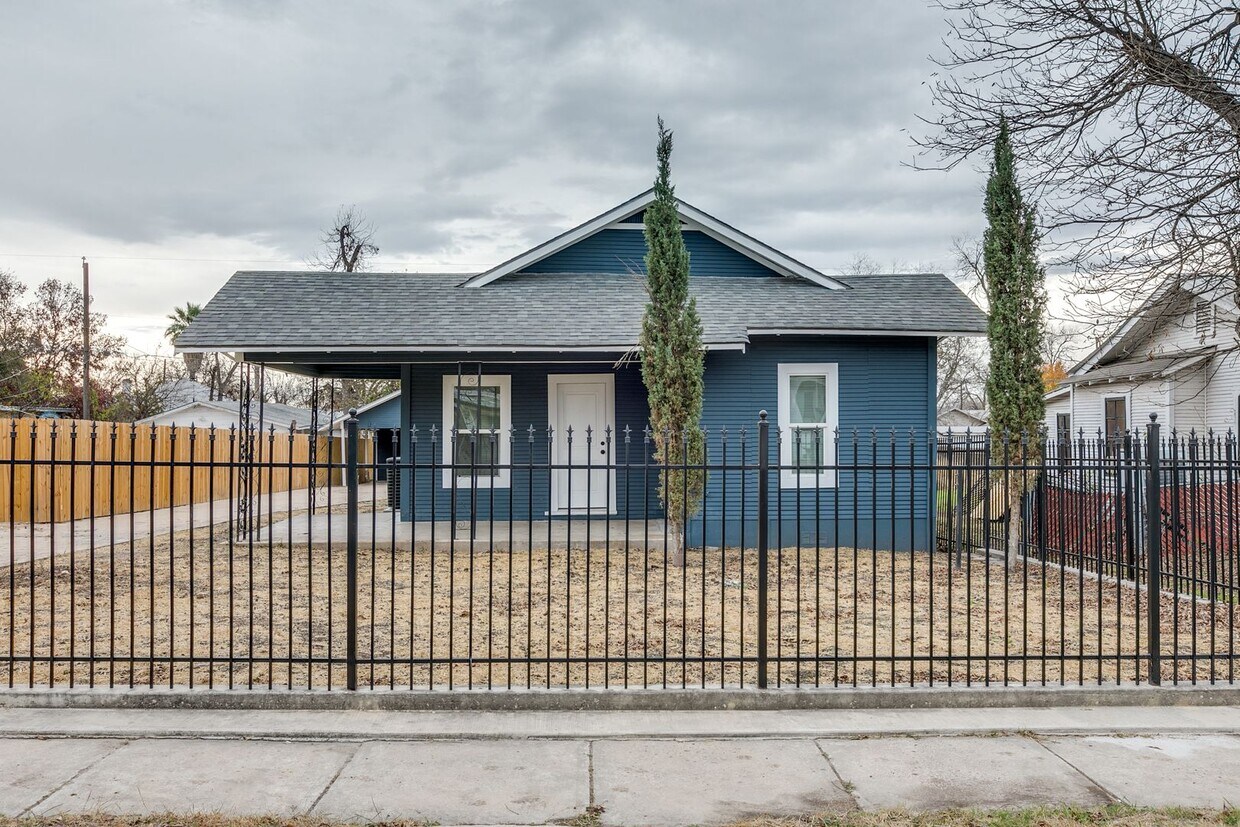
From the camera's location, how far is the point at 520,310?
45.6 ft

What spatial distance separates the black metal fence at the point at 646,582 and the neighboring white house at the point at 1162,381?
6489 mm

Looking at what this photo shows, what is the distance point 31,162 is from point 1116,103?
16381mm

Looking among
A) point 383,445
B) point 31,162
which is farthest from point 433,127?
point 383,445

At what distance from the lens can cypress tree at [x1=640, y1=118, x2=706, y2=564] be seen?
36.4ft

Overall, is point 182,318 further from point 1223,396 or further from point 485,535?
point 1223,396

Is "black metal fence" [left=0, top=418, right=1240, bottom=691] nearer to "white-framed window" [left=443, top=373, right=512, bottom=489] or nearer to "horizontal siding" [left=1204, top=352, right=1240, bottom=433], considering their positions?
"white-framed window" [left=443, top=373, right=512, bottom=489]

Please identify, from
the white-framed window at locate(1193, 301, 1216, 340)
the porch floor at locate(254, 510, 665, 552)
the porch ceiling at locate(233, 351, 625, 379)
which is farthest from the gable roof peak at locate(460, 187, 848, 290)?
the white-framed window at locate(1193, 301, 1216, 340)

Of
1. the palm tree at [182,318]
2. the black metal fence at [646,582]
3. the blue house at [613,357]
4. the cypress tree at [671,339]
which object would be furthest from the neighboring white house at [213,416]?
the cypress tree at [671,339]

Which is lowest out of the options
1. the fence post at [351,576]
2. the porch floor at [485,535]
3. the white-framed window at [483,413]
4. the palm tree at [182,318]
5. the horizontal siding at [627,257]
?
the porch floor at [485,535]

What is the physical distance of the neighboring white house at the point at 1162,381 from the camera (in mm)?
18094

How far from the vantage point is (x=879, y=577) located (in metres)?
10.3

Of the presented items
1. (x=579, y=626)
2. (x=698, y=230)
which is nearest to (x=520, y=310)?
(x=698, y=230)

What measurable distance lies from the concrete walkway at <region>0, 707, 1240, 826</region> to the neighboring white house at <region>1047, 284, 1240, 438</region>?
12.9 metres

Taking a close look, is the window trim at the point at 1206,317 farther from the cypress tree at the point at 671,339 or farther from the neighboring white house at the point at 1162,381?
the cypress tree at the point at 671,339
